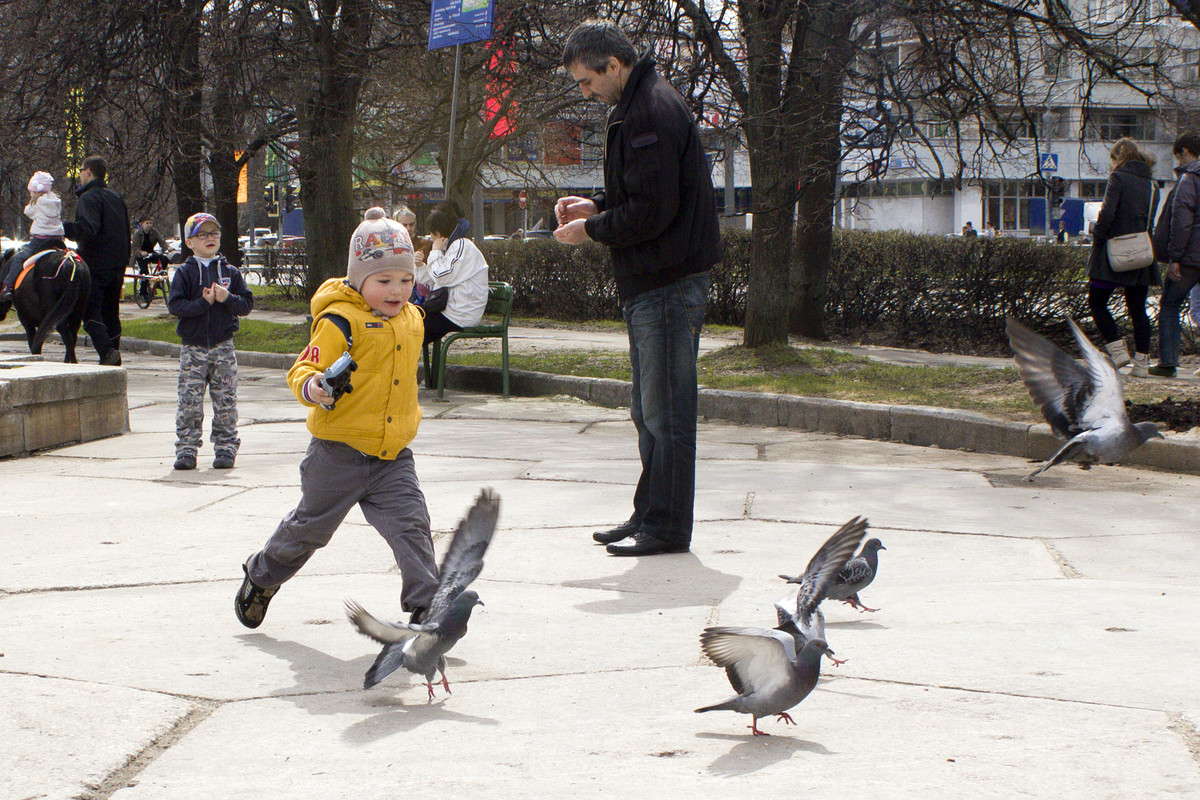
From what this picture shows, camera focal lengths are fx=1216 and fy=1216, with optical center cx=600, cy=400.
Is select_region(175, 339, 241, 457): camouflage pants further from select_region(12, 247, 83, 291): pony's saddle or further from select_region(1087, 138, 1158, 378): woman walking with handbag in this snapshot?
select_region(1087, 138, 1158, 378): woman walking with handbag

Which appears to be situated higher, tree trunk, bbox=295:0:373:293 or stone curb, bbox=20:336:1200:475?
tree trunk, bbox=295:0:373:293

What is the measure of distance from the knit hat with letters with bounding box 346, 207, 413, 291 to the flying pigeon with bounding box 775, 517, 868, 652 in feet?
5.05

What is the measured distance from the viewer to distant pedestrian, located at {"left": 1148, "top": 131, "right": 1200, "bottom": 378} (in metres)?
9.72

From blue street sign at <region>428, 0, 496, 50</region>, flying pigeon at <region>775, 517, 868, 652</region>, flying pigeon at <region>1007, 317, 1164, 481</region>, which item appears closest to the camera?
flying pigeon at <region>775, 517, 868, 652</region>

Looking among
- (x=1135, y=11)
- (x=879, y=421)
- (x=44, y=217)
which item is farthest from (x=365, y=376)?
(x=44, y=217)

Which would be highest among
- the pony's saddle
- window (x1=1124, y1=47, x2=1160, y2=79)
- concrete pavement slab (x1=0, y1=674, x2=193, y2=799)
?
window (x1=1124, y1=47, x2=1160, y2=79)

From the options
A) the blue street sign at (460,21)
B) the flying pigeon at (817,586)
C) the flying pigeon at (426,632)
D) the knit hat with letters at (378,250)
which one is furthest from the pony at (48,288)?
the flying pigeon at (817,586)

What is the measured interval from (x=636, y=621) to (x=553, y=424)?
17.2 ft

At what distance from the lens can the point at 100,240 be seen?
1191 centimetres

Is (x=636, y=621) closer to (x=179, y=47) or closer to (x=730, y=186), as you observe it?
(x=179, y=47)

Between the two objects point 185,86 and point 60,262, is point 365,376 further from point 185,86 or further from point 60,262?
point 185,86

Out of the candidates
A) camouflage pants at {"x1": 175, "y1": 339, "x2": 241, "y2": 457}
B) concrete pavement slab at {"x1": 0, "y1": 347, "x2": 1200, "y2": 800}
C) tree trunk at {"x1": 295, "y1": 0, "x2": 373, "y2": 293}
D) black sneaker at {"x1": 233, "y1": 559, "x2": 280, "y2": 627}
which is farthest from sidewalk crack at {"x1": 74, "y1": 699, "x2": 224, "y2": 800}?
tree trunk at {"x1": 295, "y1": 0, "x2": 373, "y2": 293}

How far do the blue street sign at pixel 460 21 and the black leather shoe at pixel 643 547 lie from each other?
6.60 m

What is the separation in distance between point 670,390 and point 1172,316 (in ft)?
21.7
